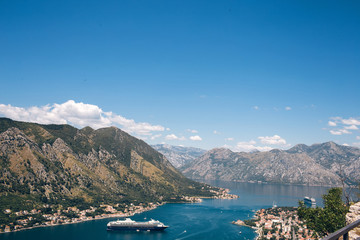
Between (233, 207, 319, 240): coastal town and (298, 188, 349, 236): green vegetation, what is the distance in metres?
83.5

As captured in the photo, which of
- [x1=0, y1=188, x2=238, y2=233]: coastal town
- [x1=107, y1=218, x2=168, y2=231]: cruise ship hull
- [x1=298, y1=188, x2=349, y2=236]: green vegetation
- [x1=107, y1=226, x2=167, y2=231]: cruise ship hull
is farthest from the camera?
[x1=107, y1=218, x2=168, y2=231]: cruise ship hull

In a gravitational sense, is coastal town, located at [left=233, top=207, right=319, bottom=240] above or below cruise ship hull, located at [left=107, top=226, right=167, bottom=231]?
above

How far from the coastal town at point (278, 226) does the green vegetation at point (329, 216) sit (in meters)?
83.5

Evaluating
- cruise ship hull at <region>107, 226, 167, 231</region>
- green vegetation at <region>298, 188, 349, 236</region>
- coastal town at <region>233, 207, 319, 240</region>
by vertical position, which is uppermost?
green vegetation at <region>298, 188, 349, 236</region>

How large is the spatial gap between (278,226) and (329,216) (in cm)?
12671

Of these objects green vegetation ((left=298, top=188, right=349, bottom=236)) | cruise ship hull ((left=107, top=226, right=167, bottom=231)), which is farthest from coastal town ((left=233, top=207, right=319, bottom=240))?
green vegetation ((left=298, top=188, right=349, bottom=236))

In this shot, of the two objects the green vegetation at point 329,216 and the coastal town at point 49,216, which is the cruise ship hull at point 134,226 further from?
the green vegetation at point 329,216

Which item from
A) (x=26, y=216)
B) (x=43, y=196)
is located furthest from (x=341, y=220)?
(x=43, y=196)

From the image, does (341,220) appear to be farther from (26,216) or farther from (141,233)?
(26,216)

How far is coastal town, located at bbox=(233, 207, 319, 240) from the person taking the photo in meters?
129

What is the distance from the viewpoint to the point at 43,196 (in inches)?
7726

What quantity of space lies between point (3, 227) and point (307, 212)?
15390 centimetres

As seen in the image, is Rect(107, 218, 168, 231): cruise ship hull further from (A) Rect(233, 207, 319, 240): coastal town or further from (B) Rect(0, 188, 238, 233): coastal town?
(A) Rect(233, 207, 319, 240): coastal town

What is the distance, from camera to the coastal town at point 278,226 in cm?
12912
